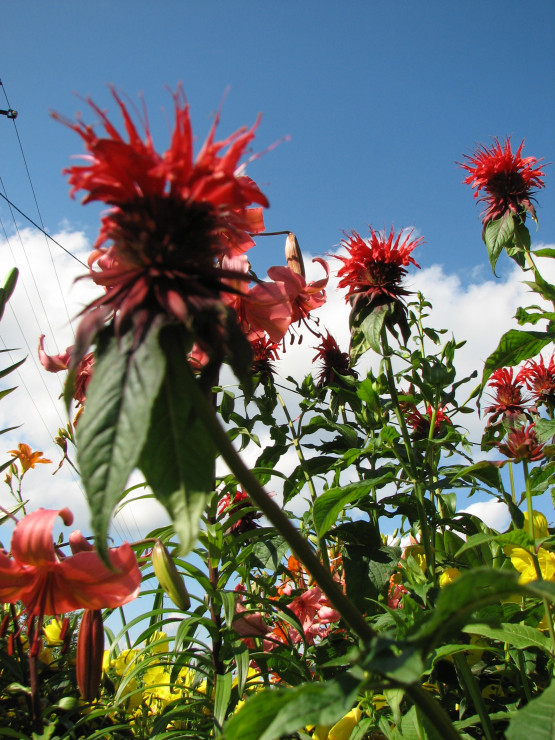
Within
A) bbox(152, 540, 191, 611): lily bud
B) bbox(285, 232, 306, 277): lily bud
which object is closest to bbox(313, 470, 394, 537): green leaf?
bbox(152, 540, 191, 611): lily bud

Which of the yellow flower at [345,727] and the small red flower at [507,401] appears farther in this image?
the small red flower at [507,401]

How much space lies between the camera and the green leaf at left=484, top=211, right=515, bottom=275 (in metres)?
2.19

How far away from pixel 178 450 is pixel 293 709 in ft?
0.70

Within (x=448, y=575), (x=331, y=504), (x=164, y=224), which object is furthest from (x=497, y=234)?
(x=164, y=224)

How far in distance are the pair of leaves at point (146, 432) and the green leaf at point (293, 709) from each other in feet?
0.46

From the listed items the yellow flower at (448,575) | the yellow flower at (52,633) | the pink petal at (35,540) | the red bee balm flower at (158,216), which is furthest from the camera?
the yellow flower at (52,633)

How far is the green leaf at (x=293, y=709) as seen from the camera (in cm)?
39

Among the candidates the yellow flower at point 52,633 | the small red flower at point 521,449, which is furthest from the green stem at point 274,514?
the yellow flower at point 52,633

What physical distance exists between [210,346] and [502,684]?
4.66 ft

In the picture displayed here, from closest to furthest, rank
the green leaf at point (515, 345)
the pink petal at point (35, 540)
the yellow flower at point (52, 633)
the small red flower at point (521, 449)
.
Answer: the pink petal at point (35, 540), the small red flower at point (521, 449), the green leaf at point (515, 345), the yellow flower at point (52, 633)

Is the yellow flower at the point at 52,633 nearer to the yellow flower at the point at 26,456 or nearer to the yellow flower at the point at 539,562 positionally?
the yellow flower at the point at 26,456

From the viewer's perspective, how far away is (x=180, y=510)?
43 centimetres

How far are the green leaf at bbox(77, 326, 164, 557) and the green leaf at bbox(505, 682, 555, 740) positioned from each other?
408 mm

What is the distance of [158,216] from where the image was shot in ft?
1.63
